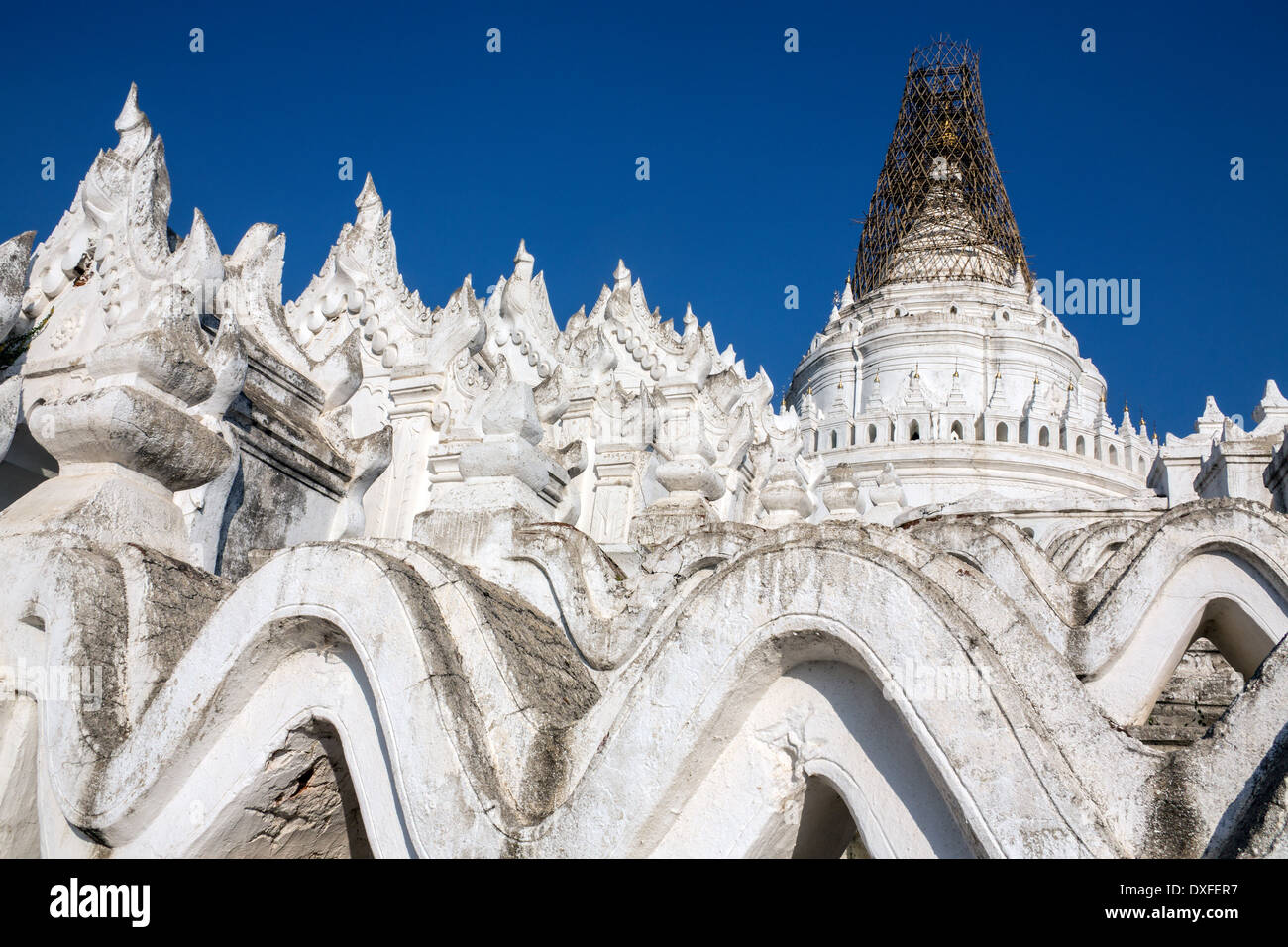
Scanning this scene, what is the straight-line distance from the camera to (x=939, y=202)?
5812 cm

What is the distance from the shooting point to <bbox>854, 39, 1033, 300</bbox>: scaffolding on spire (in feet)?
176

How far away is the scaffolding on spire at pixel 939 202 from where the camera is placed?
53656 millimetres

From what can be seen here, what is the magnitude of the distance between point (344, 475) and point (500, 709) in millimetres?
4471

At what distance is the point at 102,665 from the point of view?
3.92 metres

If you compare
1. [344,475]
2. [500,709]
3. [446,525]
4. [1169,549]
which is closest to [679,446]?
[344,475]
